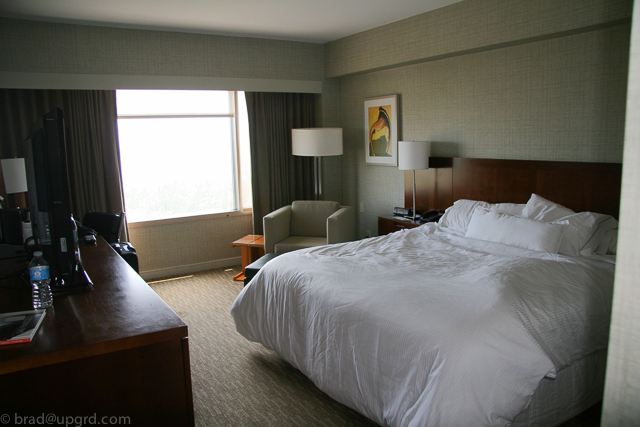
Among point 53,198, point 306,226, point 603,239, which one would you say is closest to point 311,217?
point 306,226

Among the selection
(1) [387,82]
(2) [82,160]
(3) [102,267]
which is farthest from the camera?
(1) [387,82]

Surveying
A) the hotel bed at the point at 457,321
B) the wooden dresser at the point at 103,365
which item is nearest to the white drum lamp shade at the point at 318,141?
the hotel bed at the point at 457,321

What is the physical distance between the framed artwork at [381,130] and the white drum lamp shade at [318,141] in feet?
1.27

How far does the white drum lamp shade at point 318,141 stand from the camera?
5.34 m

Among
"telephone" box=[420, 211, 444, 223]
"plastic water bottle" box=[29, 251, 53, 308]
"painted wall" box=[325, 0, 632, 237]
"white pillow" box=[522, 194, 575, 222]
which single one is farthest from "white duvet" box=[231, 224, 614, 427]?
"plastic water bottle" box=[29, 251, 53, 308]

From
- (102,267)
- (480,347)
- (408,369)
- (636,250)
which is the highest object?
(636,250)

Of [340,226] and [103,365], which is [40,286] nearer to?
[103,365]

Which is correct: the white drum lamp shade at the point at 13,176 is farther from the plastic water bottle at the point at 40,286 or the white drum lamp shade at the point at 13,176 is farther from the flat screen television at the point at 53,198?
the plastic water bottle at the point at 40,286

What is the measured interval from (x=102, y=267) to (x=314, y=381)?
1322 millimetres

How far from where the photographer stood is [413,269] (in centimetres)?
298

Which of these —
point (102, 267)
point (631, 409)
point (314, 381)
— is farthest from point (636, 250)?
point (102, 267)

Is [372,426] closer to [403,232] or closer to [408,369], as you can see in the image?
[408,369]

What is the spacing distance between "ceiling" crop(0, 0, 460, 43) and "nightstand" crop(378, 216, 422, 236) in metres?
1.97

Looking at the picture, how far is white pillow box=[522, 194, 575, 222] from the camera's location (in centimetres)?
345
